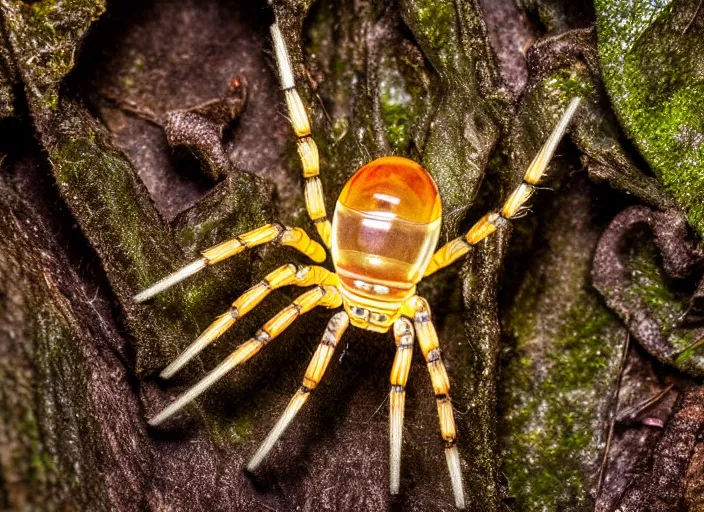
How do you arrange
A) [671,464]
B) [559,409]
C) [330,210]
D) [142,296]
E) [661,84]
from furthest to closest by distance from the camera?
[330,210] < [559,409] < [661,84] < [671,464] < [142,296]

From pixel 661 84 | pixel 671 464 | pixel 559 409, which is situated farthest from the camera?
pixel 559 409

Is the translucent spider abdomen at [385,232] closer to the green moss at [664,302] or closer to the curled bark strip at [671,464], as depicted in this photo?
the green moss at [664,302]

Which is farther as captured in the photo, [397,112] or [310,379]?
[397,112]

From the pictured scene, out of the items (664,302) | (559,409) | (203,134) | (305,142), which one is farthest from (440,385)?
(203,134)

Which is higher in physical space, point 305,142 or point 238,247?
point 305,142

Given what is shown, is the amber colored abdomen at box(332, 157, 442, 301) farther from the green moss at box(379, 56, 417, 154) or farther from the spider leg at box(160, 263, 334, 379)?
the green moss at box(379, 56, 417, 154)

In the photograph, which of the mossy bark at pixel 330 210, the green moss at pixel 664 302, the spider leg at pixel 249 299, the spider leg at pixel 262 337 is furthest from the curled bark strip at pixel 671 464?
the spider leg at pixel 249 299

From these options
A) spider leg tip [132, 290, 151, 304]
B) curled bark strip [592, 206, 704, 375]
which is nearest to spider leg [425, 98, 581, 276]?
curled bark strip [592, 206, 704, 375]

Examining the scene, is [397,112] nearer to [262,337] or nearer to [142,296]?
[262,337]
